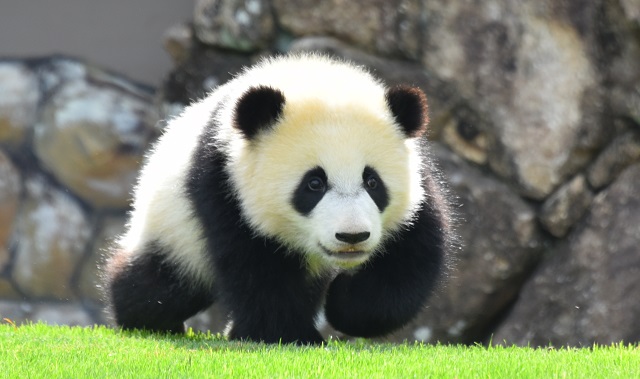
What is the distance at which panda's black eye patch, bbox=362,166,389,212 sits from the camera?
5434 mm

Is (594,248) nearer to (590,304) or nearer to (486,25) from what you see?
(590,304)

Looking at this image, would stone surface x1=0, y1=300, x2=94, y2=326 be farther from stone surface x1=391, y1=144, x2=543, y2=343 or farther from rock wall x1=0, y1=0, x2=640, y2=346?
stone surface x1=391, y1=144, x2=543, y2=343

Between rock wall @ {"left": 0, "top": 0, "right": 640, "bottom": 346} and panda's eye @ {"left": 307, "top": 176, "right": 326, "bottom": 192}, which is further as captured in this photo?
rock wall @ {"left": 0, "top": 0, "right": 640, "bottom": 346}

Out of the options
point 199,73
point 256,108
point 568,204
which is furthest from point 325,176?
point 199,73

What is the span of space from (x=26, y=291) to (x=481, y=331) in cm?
467

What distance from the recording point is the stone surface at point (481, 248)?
9094mm

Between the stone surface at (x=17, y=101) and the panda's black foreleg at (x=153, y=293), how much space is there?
459 cm

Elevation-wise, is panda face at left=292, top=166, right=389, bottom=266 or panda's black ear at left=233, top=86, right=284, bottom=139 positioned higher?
panda's black ear at left=233, top=86, right=284, bottom=139

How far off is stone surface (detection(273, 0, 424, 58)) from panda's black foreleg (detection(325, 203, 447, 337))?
3688 mm

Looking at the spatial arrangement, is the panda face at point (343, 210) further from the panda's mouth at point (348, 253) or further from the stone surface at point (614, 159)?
the stone surface at point (614, 159)

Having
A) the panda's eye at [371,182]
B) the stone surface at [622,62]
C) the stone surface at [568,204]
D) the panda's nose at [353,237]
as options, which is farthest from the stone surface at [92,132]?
the panda's nose at [353,237]

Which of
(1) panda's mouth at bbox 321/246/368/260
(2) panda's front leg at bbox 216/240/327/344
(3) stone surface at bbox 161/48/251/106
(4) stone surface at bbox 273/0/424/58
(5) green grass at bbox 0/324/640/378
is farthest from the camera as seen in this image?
(3) stone surface at bbox 161/48/251/106

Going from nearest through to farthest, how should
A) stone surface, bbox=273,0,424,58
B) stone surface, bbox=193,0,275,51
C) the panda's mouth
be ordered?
the panda's mouth, stone surface, bbox=273,0,424,58, stone surface, bbox=193,0,275,51

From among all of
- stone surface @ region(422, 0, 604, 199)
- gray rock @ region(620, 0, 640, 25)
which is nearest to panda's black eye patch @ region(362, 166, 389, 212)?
stone surface @ region(422, 0, 604, 199)
